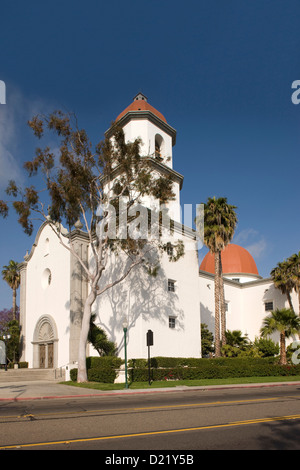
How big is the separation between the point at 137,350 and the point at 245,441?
66.9 feet

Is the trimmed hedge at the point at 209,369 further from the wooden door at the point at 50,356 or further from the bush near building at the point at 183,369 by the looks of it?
the wooden door at the point at 50,356

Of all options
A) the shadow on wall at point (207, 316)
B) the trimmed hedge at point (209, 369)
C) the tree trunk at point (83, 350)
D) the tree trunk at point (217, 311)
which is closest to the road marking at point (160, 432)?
the trimmed hedge at point (209, 369)

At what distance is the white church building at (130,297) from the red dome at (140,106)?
86mm

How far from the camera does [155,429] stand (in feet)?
27.5

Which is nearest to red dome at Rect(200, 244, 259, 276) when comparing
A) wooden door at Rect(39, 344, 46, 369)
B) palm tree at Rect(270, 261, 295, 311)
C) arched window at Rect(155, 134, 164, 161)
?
palm tree at Rect(270, 261, 295, 311)

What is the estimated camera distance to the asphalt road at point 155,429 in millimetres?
6805

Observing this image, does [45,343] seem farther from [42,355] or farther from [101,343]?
[101,343]

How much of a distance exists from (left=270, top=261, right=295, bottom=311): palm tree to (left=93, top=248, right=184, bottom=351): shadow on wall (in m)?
13.9

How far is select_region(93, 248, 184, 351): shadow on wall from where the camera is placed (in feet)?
90.6

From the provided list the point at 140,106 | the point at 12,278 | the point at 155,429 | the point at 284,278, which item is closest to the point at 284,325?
the point at 284,278

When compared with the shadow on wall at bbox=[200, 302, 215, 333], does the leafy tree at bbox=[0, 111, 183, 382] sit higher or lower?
higher

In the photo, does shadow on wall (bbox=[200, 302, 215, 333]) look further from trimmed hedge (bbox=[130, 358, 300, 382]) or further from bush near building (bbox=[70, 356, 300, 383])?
bush near building (bbox=[70, 356, 300, 383])

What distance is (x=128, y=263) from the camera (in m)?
28.2
